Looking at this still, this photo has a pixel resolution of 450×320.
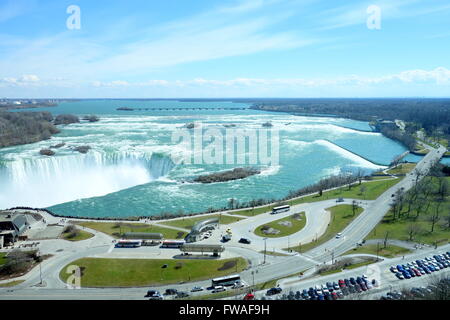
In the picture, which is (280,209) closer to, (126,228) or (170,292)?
(126,228)

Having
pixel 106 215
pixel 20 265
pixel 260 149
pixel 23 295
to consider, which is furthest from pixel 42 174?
pixel 260 149

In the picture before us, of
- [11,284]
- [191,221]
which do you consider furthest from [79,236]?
[191,221]

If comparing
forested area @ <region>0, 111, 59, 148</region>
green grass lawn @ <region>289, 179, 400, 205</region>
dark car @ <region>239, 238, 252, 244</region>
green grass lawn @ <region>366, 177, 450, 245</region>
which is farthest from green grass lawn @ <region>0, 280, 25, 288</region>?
forested area @ <region>0, 111, 59, 148</region>

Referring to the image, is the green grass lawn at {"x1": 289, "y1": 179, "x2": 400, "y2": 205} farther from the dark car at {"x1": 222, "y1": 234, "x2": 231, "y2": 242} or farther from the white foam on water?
the white foam on water

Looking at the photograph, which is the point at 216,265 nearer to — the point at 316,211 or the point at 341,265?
the point at 341,265

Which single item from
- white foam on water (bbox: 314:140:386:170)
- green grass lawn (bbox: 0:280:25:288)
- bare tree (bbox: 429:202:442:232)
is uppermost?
white foam on water (bbox: 314:140:386:170)

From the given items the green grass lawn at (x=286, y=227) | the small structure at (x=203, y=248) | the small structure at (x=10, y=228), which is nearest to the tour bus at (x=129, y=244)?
the small structure at (x=203, y=248)
